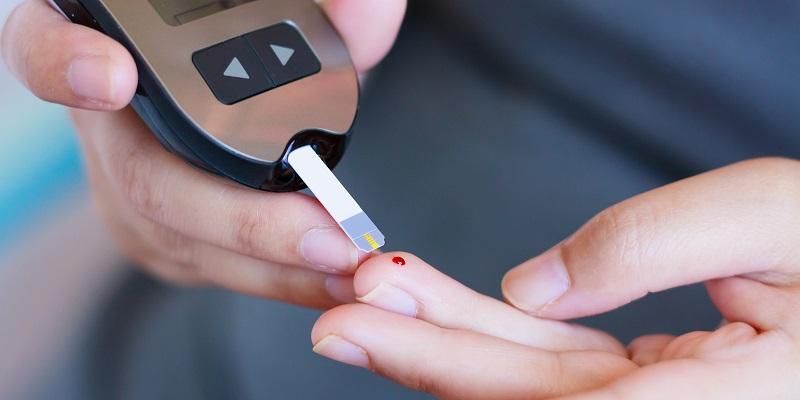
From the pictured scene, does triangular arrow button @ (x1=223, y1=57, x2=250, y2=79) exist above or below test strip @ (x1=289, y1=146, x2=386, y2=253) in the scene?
above

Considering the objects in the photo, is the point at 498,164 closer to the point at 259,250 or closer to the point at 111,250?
the point at 259,250

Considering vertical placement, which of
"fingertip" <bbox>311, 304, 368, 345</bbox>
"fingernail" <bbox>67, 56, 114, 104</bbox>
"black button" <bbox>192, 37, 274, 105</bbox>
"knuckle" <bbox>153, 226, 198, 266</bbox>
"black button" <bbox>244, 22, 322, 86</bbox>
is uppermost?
"black button" <bbox>244, 22, 322, 86</bbox>

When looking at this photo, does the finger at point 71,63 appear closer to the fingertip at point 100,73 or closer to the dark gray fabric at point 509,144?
the fingertip at point 100,73

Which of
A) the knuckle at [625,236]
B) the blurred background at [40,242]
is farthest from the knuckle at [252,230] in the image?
the blurred background at [40,242]

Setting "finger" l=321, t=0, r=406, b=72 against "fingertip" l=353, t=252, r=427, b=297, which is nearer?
"fingertip" l=353, t=252, r=427, b=297

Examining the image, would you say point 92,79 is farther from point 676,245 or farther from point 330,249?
point 676,245

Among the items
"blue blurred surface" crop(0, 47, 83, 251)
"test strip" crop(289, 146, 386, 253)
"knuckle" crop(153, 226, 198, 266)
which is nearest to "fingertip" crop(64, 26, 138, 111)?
"test strip" crop(289, 146, 386, 253)

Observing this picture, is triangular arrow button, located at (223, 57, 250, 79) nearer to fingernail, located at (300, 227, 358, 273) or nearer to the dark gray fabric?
fingernail, located at (300, 227, 358, 273)
